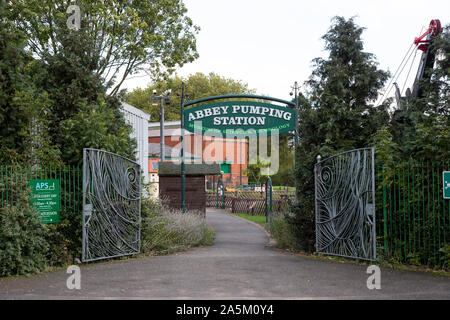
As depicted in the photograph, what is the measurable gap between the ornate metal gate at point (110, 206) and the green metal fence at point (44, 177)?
384mm

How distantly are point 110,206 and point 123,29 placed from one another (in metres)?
12.4

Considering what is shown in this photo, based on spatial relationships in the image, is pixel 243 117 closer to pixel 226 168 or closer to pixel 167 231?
pixel 167 231

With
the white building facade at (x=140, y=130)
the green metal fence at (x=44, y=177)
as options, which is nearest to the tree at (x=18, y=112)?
the green metal fence at (x=44, y=177)

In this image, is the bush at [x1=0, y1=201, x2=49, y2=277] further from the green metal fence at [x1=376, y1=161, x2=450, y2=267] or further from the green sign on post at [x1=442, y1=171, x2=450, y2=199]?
the green sign on post at [x1=442, y1=171, x2=450, y2=199]

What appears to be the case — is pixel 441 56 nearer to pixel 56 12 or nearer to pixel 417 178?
pixel 417 178

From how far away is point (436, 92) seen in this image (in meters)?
12.6

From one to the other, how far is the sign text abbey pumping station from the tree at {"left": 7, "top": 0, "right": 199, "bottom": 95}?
214 inches

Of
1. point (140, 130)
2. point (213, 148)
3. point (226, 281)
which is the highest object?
point (213, 148)

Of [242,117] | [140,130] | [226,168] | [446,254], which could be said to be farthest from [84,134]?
[226,168]

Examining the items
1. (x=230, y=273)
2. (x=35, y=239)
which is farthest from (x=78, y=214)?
(x=230, y=273)

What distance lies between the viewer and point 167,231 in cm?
1287

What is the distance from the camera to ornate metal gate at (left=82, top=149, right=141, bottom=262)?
10.4m

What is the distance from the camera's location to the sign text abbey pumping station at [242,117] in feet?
51.0

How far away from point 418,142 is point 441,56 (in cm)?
387
